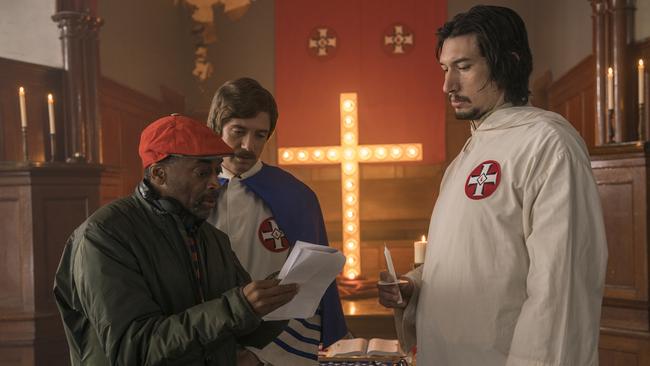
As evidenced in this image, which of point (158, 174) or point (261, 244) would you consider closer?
point (158, 174)

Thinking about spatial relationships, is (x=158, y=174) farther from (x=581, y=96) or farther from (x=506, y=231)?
(x=581, y=96)

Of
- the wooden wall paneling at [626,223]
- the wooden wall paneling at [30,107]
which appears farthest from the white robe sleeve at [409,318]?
the wooden wall paneling at [30,107]

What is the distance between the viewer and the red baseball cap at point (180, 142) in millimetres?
1419

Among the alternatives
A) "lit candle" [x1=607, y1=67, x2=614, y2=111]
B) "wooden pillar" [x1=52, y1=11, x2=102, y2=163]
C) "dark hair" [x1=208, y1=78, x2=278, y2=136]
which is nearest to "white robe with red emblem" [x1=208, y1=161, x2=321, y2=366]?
"dark hair" [x1=208, y1=78, x2=278, y2=136]

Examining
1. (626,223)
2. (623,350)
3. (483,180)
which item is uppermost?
(483,180)

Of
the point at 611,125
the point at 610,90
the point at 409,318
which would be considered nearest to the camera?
the point at 409,318

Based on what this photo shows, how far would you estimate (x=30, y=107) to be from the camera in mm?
4480

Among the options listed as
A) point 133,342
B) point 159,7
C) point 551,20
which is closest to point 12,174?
point 133,342

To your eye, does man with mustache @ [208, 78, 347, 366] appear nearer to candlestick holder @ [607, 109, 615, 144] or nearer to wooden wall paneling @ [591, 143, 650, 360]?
wooden wall paneling @ [591, 143, 650, 360]

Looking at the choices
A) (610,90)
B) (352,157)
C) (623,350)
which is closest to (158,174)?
(623,350)

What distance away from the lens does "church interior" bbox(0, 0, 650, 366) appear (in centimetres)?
328

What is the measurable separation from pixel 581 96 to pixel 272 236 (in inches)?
162

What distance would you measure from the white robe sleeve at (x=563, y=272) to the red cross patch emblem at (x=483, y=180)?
0.11 metres

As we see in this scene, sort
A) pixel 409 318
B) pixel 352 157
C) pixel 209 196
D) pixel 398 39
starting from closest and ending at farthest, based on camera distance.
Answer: pixel 209 196 < pixel 409 318 < pixel 352 157 < pixel 398 39
